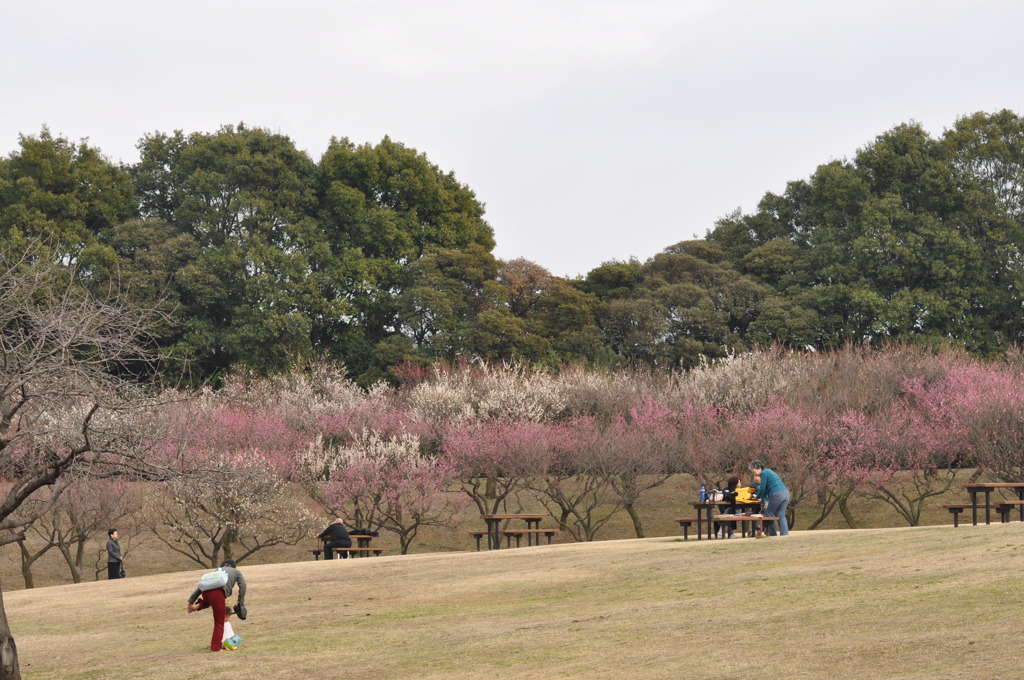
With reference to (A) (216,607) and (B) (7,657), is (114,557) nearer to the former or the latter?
(A) (216,607)

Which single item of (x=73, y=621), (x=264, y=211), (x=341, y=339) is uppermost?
(x=264, y=211)

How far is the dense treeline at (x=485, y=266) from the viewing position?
61500 millimetres

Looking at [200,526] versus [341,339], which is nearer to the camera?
[200,526]

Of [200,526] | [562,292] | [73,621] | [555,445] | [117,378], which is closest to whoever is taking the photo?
[117,378]

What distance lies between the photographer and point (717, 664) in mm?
13023

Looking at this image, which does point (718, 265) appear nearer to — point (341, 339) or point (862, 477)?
A: point (341, 339)

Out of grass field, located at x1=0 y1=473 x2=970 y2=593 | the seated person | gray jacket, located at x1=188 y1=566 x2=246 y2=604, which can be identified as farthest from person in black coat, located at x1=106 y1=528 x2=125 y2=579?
Answer: gray jacket, located at x1=188 y1=566 x2=246 y2=604

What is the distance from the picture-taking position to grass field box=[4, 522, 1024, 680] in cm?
1318

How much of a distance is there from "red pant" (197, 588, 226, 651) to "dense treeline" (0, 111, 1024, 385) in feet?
141

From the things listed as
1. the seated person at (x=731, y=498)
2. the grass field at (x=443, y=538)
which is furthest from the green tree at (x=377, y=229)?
the seated person at (x=731, y=498)

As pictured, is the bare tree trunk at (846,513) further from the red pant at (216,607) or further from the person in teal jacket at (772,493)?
the red pant at (216,607)

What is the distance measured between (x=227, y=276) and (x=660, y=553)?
44.0m

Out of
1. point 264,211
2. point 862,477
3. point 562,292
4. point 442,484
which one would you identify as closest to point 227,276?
point 264,211

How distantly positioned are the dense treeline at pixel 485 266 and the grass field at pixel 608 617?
36168 millimetres
